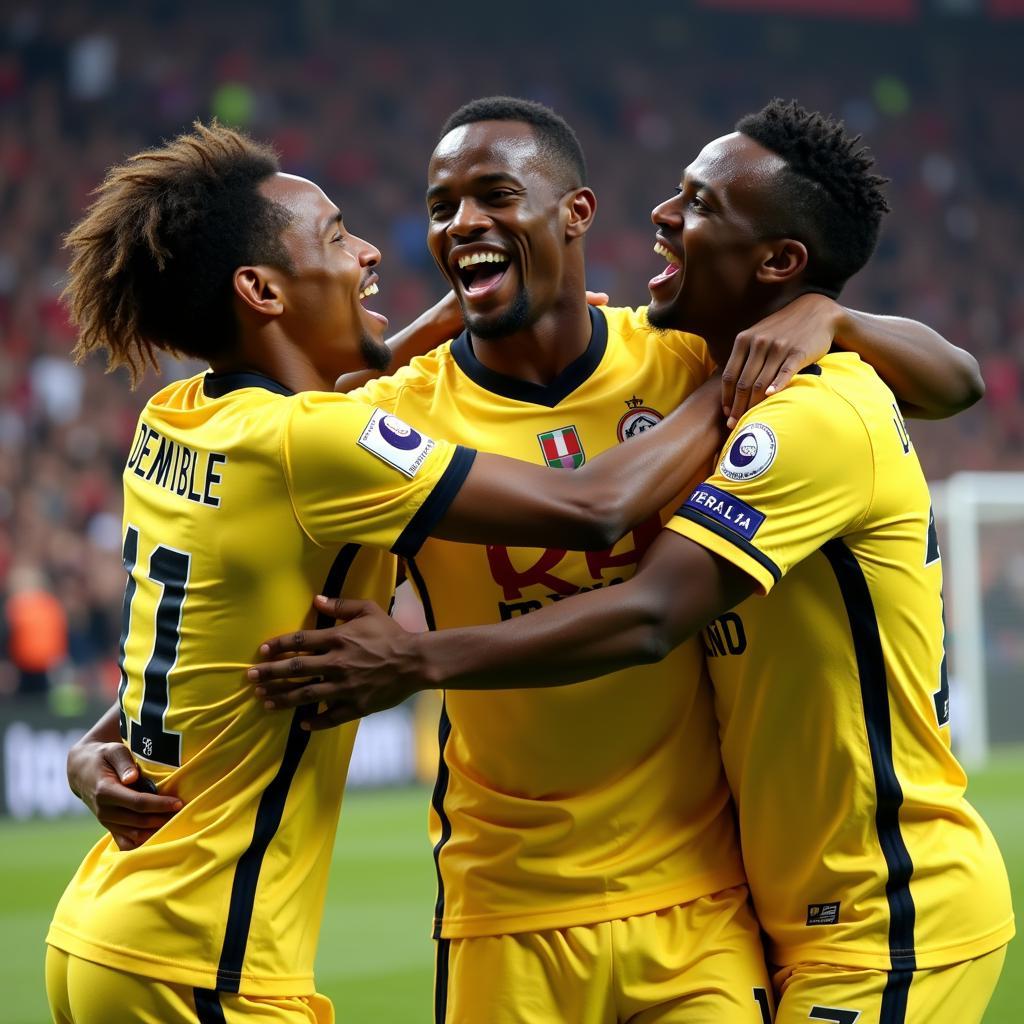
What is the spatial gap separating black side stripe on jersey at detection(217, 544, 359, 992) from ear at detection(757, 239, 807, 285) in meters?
1.11

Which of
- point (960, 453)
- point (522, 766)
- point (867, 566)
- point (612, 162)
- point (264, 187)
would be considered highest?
point (612, 162)

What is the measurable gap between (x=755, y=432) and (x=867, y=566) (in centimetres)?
39

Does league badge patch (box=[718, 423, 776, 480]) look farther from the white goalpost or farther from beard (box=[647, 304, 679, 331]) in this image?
the white goalpost

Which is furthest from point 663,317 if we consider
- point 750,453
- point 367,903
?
point 367,903

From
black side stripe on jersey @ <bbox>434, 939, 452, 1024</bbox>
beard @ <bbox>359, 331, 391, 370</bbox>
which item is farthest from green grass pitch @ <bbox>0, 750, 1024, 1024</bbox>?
beard @ <bbox>359, 331, 391, 370</bbox>

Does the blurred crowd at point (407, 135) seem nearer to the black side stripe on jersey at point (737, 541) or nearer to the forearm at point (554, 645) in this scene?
the forearm at point (554, 645)

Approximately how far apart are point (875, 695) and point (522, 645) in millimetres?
761

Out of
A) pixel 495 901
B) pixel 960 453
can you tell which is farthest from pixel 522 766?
pixel 960 453

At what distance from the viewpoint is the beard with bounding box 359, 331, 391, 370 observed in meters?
3.71

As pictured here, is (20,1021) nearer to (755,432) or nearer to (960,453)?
(755,432)

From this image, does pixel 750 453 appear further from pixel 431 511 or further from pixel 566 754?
pixel 566 754

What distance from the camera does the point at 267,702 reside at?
3203 millimetres

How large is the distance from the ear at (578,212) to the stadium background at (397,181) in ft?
16.5

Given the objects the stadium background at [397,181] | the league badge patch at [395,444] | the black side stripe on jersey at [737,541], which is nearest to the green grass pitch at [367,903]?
the stadium background at [397,181]
